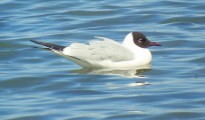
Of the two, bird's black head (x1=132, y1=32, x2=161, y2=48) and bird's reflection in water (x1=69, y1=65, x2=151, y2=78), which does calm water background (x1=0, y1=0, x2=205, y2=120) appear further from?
bird's black head (x1=132, y1=32, x2=161, y2=48)

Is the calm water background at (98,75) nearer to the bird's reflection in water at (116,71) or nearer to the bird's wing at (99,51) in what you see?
the bird's reflection in water at (116,71)

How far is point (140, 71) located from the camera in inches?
483

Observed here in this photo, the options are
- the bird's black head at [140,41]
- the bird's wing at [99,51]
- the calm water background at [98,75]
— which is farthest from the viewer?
the bird's black head at [140,41]

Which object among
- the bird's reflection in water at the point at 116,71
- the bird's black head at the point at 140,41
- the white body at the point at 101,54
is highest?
the bird's black head at the point at 140,41

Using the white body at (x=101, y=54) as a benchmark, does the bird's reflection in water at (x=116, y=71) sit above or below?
below

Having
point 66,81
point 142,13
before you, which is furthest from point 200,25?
point 66,81

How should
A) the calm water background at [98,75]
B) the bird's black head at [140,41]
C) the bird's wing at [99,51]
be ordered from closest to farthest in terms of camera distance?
the calm water background at [98,75] < the bird's wing at [99,51] < the bird's black head at [140,41]

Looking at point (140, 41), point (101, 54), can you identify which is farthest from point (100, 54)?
point (140, 41)

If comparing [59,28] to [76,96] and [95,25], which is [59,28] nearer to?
[95,25]

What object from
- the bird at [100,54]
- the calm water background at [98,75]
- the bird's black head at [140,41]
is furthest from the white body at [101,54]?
the bird's black head at [140,41]

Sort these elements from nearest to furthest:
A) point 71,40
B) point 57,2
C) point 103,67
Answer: point 103,67 < point 71,40 < point 57,2

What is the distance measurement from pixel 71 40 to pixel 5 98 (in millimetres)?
4041

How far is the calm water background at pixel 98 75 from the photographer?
32.5 ft

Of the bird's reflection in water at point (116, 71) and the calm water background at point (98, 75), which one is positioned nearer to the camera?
the calm water background at point (98, 75)
